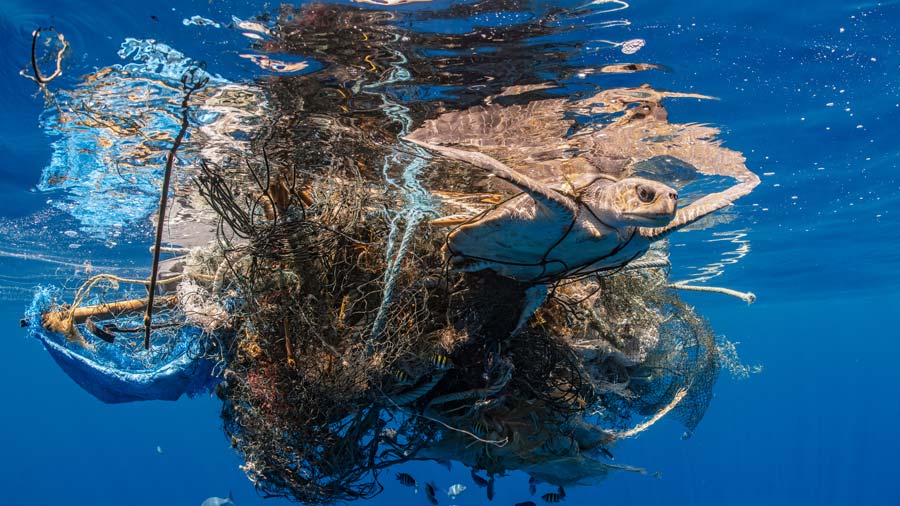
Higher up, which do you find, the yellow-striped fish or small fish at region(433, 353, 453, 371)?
small fish at region(433, 353, 453, 371)

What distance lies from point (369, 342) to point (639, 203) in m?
2.55

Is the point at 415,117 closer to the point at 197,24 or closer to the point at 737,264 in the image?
the point at 197,24

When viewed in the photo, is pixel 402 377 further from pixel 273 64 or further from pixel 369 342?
pixel 273 64

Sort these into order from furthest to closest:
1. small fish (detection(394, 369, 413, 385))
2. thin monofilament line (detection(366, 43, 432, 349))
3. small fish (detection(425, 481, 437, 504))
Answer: small fish (detection(425, 481, 437, 504)) < small fish (detection(394, 369, 413, 385)) < thin monofilament line (detection(366, 43, 432, 349))

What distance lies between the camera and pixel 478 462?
5.54 m

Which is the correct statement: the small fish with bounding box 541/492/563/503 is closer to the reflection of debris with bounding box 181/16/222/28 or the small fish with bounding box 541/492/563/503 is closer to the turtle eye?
the turtle eye

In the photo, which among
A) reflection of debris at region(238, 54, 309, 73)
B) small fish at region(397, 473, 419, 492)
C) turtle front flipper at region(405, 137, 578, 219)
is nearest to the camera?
turtle front flipper at region(405, 137, 578, 219)

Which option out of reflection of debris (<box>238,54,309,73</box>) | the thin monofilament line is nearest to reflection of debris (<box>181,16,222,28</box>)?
reflection of debris (<box>238,54,309,73</box>)

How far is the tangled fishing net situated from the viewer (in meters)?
4.67

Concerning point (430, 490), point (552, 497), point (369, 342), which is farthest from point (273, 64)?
point (430, 490)

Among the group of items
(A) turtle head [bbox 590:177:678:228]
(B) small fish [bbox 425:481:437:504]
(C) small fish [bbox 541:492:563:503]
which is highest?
(A) turtle head [bbox 590:177:678:228]

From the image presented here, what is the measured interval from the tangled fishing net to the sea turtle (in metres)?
0.26

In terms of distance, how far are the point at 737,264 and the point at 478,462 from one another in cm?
2304

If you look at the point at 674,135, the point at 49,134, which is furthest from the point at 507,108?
the point at 49,134
